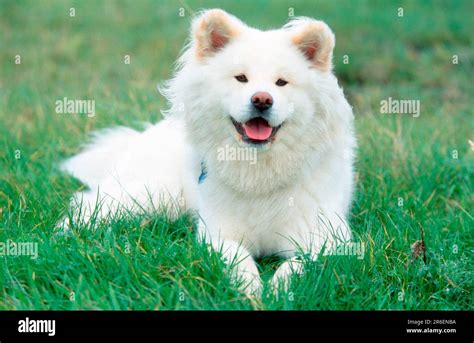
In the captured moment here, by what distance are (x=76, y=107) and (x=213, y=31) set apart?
325cm

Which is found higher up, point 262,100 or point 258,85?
point 258,85

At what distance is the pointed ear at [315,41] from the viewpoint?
Answer: 4336 mm

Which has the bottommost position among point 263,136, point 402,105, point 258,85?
point 263,136

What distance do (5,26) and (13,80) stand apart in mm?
3070

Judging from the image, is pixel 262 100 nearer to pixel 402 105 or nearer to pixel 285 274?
pixel 285 274

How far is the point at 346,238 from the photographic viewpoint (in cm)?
447

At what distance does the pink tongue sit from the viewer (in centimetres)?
425

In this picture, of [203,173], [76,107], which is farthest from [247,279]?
[76,107]
